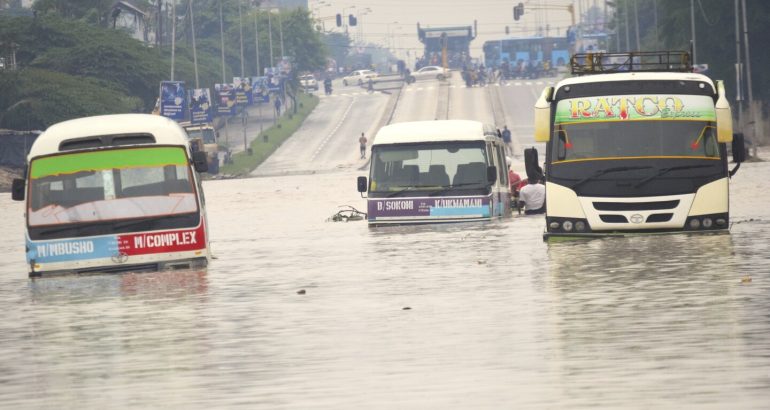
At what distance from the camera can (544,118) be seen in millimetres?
21312

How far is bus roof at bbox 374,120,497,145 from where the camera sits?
2822 cm

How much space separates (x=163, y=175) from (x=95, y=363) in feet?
27.2

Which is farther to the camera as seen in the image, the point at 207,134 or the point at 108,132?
the point at 207,134

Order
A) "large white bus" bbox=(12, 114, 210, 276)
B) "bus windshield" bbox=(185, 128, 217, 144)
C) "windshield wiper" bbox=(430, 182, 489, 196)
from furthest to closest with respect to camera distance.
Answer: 1. "bus windshield" bbox=(185, 128, 217, 144)
2. "windshield wiper" bbox=(430, 182, 489, 196)
3. "large white bus" bbox=(12, 114, 210, 276)

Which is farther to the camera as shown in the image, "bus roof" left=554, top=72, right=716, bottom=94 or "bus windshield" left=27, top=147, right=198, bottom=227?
"bus roof" left=554, top=72, right=716, bottom=94

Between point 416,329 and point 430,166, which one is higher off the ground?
point 430,166

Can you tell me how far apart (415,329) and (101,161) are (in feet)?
25.9

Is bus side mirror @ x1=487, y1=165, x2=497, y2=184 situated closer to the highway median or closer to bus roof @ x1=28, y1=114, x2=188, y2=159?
bus roof @ x1=28, y1=114, x2=188, y2=159

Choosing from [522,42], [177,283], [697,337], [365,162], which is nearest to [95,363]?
[697,337]

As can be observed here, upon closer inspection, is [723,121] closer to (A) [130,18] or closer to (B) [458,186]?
(B) [458,186]

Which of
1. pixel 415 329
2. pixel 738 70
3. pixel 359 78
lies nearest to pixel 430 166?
pixel 415 329

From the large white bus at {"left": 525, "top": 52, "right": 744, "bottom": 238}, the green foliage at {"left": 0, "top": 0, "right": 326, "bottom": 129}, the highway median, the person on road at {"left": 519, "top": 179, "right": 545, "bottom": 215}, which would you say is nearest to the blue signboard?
the highway median

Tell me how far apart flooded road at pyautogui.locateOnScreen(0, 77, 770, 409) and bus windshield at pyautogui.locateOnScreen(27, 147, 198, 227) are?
0.84 metres

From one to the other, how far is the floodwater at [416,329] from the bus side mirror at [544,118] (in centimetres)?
150
